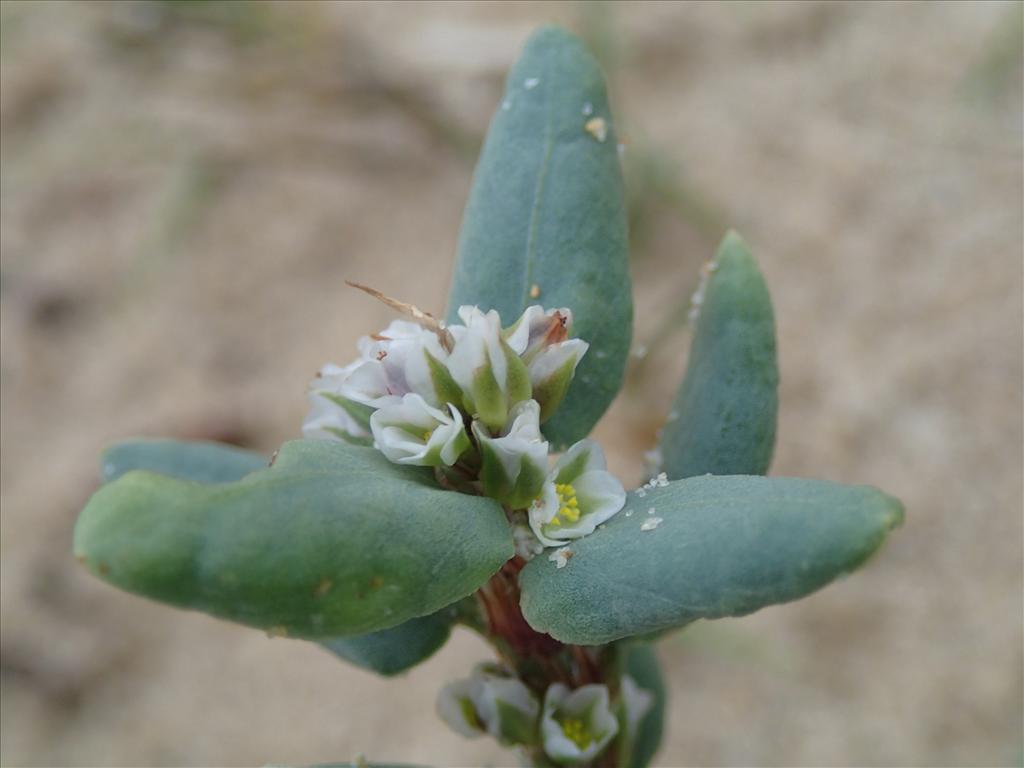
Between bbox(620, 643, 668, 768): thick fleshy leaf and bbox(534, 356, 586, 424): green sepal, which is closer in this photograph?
bbox(534, 356, 586, 424): green sepal

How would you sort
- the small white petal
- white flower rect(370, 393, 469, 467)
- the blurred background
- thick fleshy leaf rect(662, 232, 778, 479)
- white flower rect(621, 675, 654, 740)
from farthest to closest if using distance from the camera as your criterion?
the blurred background < white flower rect(621, 675, 654, 740) < thick fleshy leaf rect(662, 232, 778, 479) < the small white petal < white flower rect(370, 393, 469, 467)

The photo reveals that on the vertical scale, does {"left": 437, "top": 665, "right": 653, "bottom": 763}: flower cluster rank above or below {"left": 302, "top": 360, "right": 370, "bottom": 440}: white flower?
below

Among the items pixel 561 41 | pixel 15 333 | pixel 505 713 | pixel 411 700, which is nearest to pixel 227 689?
pixel 411 700

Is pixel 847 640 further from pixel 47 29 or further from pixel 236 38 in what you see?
pixel 47 29

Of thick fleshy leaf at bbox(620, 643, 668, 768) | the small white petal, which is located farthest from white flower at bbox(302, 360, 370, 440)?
thick fleshy leaf at bbox(620, 643, 668, 768)

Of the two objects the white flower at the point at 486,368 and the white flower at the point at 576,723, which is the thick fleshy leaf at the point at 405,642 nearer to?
the white flower at the point at 576,723

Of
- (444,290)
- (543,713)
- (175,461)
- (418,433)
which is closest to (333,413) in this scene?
(418,433)

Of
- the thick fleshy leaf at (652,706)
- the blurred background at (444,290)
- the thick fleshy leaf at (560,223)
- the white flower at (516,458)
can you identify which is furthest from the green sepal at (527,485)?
the blurred background at (444,290)

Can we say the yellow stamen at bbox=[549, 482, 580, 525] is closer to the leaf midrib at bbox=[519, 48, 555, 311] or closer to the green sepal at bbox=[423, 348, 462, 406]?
the green sepal at bbox=[423, 348, 462, 406]
